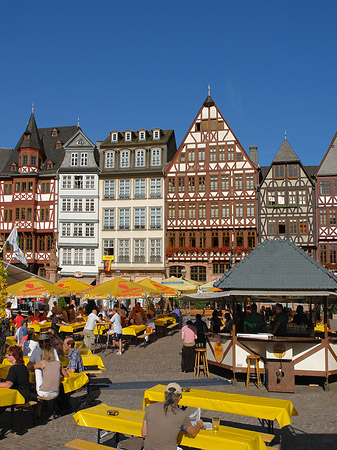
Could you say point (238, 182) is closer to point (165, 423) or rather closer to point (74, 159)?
point (74, 159)

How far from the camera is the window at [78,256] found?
4569 cm

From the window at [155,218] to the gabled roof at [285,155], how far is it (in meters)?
10.9

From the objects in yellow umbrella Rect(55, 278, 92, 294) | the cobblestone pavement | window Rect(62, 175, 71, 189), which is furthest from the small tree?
window Rect(62, 175, 71, 189)

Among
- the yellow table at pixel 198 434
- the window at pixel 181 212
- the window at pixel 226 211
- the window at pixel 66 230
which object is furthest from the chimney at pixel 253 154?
the yellow table at pixel 198 434

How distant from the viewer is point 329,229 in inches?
1628

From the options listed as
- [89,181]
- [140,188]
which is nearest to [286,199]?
[140,188]

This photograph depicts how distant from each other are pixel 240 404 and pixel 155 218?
1493 inches

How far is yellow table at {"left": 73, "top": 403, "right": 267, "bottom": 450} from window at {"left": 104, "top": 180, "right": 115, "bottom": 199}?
129 ft

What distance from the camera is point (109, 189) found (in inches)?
1826

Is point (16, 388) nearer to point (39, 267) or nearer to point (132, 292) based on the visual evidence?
point (132, 292)

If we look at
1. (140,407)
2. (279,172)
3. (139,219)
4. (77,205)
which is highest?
(279,172)

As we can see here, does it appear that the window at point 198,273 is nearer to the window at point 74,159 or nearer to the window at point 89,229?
the window at point 89,229

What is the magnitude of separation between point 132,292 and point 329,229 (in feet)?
84.8

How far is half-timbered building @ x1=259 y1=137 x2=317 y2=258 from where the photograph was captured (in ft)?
138
